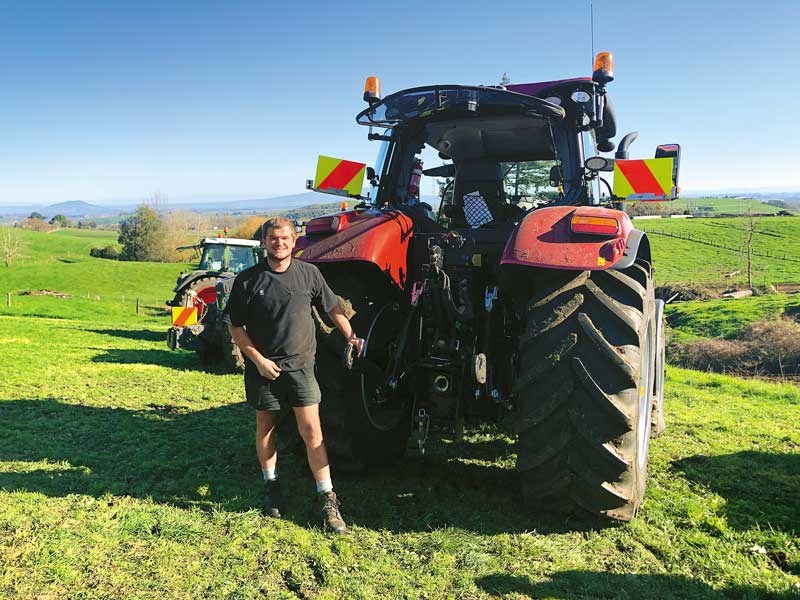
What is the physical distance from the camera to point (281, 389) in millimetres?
3697

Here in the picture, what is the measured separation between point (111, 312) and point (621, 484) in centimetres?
2725

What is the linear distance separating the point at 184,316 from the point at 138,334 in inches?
322

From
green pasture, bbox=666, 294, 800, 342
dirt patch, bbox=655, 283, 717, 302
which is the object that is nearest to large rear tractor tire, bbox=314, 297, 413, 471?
green pasture, bbox=666, 294, 800, 342

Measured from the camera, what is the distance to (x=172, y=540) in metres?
3.33

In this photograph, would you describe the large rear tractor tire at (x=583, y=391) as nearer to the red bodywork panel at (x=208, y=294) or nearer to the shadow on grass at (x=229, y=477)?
the shadow on grass at (x=229, y=477)

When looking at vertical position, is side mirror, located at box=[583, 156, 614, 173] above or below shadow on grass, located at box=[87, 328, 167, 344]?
above

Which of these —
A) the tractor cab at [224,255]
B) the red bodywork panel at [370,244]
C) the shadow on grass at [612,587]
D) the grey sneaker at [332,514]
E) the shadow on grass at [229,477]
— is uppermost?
the red bodywork panel at [370,244]

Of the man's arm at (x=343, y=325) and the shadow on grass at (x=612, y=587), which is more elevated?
the man's arm at (x=343, y=325)

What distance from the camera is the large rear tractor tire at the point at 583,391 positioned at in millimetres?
3229

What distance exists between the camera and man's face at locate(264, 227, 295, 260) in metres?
3.67

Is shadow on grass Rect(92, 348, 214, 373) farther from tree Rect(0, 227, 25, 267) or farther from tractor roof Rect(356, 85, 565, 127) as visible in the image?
tree Rect(0, 227, 25, 267)

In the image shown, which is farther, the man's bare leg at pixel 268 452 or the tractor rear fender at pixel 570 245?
the man's bare leg at pixel 268 452

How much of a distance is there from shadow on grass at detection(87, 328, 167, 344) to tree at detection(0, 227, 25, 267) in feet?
137

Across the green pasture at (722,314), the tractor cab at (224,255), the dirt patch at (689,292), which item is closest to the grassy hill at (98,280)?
the tractor cab at (224,255)
